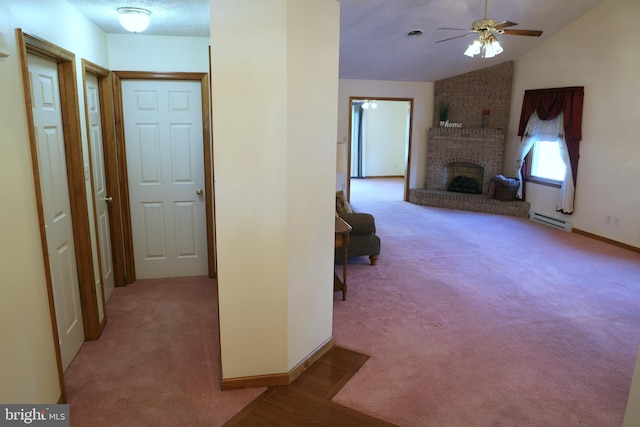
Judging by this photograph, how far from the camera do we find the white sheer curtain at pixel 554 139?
6.41 m

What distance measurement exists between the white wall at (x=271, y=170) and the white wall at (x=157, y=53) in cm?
185

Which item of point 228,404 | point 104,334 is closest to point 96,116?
point 104,334

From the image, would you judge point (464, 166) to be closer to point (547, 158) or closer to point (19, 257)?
point (547, 158)

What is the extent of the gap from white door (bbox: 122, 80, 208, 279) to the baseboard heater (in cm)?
534

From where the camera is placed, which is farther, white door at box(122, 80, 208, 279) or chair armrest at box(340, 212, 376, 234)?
chair armrest at box(340, 212, 376, 234)

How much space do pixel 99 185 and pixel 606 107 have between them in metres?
6.29

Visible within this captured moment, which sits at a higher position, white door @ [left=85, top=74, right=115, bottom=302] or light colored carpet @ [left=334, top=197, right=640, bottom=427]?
white door @ [left=85, top=74, right=115, bottom=302]

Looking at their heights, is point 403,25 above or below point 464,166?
above

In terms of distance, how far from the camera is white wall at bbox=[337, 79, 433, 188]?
8148 mm

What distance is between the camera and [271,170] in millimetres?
2357

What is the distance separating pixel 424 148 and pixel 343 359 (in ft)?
21.5

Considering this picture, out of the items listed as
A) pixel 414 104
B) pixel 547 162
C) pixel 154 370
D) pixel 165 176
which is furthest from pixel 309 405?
pixel 414 104

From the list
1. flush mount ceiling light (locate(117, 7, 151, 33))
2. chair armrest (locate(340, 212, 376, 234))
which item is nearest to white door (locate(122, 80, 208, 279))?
flush mount ceiling light (locate(117, 7, 151, 33))

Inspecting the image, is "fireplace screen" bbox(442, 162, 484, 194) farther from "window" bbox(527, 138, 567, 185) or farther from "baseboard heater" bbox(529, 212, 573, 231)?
"baseboard heater" bbox(529, 212, 573, 231)
